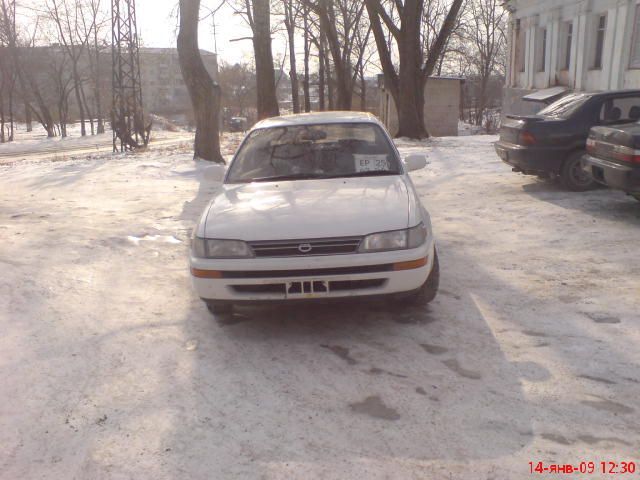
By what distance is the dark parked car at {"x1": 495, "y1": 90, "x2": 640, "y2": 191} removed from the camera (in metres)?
8.20

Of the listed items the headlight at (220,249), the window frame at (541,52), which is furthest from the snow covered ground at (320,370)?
the window frame at (541,52)

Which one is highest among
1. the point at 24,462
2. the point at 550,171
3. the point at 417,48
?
the point at 417,48

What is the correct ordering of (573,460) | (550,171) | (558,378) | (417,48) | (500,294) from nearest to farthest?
(573,460)
(558,378)
(500,294)
(550,171)
(417,48)

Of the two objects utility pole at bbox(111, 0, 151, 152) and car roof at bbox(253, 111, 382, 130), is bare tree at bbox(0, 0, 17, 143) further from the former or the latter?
car roof at bbox(253, 111, 382, 130)

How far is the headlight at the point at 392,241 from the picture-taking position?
12.0ft

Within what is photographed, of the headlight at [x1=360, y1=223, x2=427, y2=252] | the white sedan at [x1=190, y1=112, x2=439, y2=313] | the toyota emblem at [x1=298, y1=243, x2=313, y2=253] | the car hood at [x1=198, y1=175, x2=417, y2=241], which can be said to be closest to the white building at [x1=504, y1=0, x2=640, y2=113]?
the car hood at [x1=198, y1=175, x2=417, y2=241]

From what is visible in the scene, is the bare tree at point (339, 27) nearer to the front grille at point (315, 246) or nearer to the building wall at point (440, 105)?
the building wall at point (440, 105)

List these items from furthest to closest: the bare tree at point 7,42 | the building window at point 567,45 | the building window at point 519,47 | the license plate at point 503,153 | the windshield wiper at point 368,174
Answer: the bare tree at point 7,42, the building window at point 519,47, the building window at point 567,45, the license plate at point 503,153, the windshield wiper at point 368,174

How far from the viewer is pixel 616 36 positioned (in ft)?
62.8

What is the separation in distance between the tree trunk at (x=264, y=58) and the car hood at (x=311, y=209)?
1113 centimetres

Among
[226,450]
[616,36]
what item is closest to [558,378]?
[226,450]

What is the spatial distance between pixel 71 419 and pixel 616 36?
839 inches

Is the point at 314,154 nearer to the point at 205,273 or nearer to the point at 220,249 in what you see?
A: the point at 220,249

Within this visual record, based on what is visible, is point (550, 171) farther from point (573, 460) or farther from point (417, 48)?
point (417, 48)
